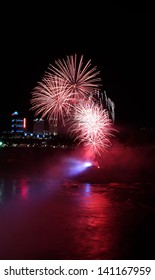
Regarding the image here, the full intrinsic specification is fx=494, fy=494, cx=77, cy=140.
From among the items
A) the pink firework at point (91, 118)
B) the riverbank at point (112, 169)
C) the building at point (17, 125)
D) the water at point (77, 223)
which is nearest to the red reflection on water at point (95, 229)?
the water at point (77, 223)

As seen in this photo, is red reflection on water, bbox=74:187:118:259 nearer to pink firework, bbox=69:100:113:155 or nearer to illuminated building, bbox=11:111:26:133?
pink firework, bbox=69:100:113:155

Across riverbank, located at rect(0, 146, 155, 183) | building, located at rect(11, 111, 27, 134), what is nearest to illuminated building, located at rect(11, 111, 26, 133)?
building, located at rect(11, 111, 27, 134)

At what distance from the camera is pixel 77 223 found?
11680 mm

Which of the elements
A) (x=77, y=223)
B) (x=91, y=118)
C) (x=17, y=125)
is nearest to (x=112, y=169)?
(x=91, y=118)

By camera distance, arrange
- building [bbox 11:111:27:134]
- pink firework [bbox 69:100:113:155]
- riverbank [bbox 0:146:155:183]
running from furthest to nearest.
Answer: building [bbox 11:111:27:134] → pink firework [bbox 69:100:113:155] → riverbank [bbox 0:146:155:183]

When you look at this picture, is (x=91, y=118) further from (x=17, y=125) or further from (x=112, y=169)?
(x=17, y=125)

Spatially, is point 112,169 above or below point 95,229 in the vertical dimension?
below

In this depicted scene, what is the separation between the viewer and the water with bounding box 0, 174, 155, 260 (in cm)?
885

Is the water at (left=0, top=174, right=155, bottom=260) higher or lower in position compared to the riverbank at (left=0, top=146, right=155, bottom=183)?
higher

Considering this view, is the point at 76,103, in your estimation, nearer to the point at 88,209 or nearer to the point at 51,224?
the point at 88,209

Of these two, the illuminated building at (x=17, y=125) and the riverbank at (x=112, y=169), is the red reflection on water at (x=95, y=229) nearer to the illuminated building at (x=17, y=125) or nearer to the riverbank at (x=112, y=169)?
the riverbank at (x=112, y=169)

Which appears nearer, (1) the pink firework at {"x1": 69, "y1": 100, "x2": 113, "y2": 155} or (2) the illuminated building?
(1) the pink firework at {"x1": 69, "y1": 100, "x2": 113, "y2": 155}
